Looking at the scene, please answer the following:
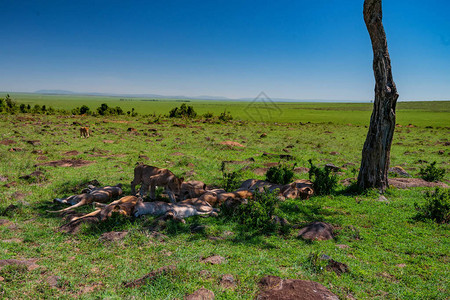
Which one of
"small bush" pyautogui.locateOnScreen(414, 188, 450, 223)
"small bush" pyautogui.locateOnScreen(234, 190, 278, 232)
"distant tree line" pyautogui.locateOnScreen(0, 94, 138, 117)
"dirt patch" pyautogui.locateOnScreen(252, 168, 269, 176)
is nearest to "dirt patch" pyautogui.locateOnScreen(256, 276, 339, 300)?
"small bush" pyautogui.locateOnScreen(234, 190, 278, 232)

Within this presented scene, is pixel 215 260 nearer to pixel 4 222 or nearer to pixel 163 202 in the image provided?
pixel 163 202

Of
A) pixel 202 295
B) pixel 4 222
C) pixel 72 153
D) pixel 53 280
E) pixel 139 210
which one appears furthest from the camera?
pixel 72 153

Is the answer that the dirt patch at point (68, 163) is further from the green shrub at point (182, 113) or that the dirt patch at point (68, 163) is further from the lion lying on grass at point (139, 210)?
the green shrub at point (182, 113)

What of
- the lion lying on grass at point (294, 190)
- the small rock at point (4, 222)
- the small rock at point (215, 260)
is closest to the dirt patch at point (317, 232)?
the small rock at point (215, 260)

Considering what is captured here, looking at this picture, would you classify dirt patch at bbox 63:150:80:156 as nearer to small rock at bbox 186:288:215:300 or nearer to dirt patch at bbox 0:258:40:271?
dirt patch at bbox 0:258:40:271

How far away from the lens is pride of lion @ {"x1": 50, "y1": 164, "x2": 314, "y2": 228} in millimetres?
7594

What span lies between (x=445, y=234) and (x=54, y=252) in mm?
9799

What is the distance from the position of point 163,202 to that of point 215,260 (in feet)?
10.9

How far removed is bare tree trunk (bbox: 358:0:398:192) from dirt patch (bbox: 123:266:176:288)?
862 centimetres

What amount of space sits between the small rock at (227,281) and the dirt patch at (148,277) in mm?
952

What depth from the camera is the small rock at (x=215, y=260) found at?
5465 millimetres

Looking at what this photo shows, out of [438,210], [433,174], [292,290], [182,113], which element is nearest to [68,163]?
[292,290]

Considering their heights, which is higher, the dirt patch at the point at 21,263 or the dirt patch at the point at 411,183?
the dirt patch at the point at 411,183

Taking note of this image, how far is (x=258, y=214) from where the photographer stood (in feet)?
24.2
